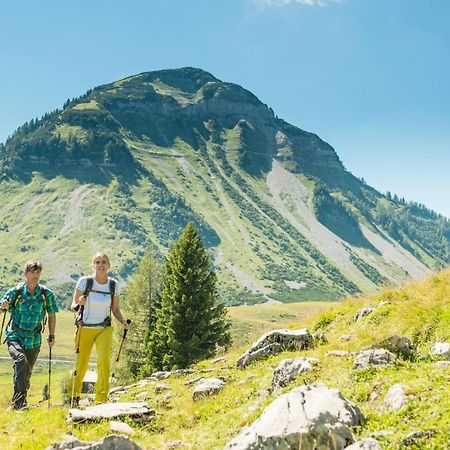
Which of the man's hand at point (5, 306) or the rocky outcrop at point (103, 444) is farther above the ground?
the man's hand at point (5, 306)

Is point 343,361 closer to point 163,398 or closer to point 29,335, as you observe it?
point 163,398

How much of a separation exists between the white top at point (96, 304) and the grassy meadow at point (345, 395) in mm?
1941

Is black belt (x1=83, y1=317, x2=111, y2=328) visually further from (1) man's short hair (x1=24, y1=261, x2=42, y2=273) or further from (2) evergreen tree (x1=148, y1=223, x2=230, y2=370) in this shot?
(2) evergreen tree (x1=148, y1=223, x2=230, y2=370)

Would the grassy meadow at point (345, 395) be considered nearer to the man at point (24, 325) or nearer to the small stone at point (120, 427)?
the small stone at point (120, 427)

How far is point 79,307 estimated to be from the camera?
10406 millimetres

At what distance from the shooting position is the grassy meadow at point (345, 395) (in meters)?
6.06

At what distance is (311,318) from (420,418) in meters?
13.6

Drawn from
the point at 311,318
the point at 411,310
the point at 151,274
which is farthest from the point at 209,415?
the point at 151,274

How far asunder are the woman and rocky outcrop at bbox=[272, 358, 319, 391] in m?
3.82

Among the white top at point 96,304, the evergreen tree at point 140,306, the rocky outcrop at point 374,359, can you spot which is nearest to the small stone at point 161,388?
the white top at point 96,304

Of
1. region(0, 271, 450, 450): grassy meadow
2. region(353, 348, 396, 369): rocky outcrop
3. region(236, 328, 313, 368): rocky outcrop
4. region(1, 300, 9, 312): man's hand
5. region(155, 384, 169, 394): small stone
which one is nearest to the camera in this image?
region(0, 271, 450, 450): grassy meadow

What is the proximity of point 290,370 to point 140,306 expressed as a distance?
37280 millimetres

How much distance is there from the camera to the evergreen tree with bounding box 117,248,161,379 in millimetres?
42938

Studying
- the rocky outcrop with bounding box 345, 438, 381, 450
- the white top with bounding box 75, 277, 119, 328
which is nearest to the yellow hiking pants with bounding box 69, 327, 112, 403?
the white top with bounding box 75, 277, 119, 328
